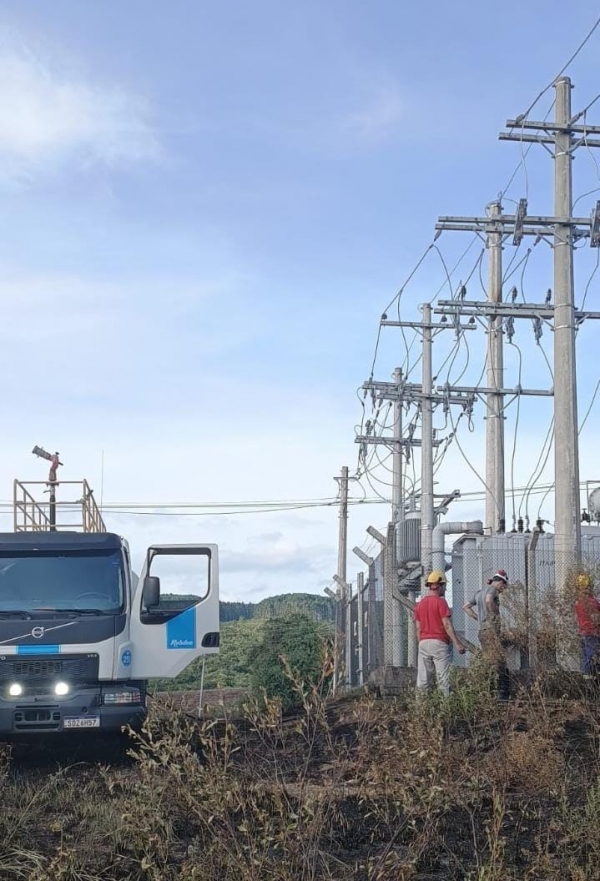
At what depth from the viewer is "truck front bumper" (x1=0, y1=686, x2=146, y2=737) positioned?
A: 12617mm

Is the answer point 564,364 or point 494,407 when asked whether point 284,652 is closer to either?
point 494,407

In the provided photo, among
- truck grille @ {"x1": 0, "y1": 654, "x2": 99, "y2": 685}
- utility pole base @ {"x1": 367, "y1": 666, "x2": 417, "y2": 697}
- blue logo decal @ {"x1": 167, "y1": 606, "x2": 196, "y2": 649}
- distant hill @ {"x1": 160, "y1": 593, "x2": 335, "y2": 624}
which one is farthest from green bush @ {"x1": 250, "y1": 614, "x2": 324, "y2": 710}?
distant hill @ {"x1": 160, "y1": 593, "x2": 335, "y2": 624}

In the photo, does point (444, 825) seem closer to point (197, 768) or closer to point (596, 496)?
point (197, 768)

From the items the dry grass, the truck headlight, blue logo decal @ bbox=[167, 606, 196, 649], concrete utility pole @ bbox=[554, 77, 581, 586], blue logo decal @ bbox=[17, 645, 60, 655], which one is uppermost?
concrete utility pole @ bbox=[554, 77, 581, 586]

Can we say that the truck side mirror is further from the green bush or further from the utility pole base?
the green bush

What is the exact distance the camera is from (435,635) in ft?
45.4

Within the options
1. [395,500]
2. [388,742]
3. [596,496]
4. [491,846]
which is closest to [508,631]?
[388,742]

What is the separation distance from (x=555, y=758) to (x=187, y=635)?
5.22 m

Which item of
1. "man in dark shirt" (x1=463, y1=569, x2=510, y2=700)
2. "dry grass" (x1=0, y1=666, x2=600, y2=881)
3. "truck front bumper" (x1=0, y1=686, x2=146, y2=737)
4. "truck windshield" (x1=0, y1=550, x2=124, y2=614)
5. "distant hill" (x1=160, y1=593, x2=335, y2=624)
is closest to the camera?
"dry grass" (x1=0, y1=666, x2=600, y2=881)

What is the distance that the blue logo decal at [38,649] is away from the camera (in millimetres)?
12703

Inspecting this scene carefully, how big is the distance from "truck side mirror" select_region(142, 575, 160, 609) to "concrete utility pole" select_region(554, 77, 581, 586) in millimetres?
5265

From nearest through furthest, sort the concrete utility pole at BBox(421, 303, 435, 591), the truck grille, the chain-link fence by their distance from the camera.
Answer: the chain-link fence < the truck grille < the concrete utility pole at BBox(421, 303, 435, 591)

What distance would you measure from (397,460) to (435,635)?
79.9 ft

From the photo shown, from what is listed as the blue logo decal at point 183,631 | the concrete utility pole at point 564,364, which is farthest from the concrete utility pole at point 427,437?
the blue logo decal at point 183,631
